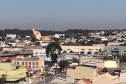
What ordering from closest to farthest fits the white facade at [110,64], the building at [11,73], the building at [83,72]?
the building at [11,73] → the building at [83,72] → the white facade at [110,64]

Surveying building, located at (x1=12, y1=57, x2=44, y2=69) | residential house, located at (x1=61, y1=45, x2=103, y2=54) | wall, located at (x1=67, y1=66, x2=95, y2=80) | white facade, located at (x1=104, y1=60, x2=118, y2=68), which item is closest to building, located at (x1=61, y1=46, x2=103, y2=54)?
residential house, located at (x1=61, y1=45, x2=103, y2=54)

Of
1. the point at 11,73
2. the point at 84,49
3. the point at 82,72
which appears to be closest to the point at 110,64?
the point at 82,72

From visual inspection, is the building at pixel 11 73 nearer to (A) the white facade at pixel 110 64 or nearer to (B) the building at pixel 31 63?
(B) the building at pixel 31 63

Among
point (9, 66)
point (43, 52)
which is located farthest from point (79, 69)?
point (43, 52)

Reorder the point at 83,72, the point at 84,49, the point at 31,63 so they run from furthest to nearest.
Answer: the point at 84,49, the point at 31,63, the point at 83,72

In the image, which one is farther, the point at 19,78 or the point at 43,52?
the point at 43,52

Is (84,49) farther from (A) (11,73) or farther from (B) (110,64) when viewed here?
(A) (11,73)

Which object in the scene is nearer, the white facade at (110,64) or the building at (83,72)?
the building at (83,72)

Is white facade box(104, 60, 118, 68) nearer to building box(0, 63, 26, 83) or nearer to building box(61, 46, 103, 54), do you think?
building box(0, 63, 26, 83)

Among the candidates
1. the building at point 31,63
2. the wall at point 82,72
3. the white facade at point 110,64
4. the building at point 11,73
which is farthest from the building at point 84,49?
the building at point 11,73

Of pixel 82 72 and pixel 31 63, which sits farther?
pixel 31 63

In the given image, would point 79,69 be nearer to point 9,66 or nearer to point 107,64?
point 9,66
